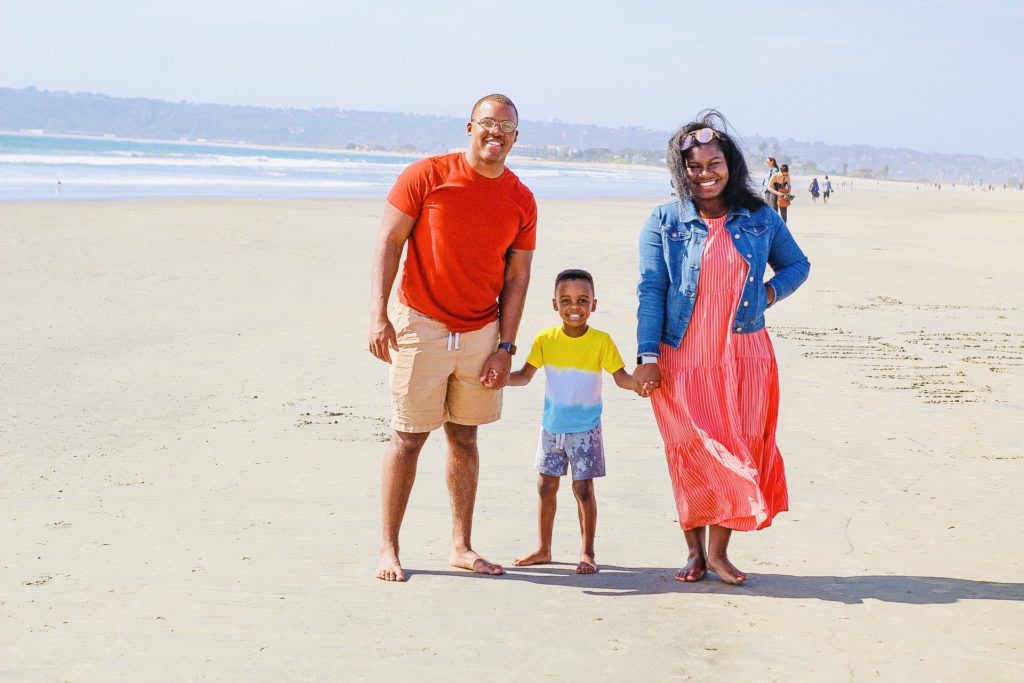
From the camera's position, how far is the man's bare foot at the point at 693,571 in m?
4.59

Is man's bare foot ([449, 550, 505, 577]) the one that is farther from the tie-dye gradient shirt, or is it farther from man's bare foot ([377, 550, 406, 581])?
the tie-dye gradient shirt

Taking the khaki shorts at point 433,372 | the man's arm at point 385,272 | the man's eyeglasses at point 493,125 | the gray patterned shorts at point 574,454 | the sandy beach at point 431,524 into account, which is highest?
the man's eyeglasses at point 493,125

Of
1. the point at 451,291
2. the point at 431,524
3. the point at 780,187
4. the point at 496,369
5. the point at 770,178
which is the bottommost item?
the point at 431,524

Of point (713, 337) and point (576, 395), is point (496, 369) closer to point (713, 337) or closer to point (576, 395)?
point (576, 395)

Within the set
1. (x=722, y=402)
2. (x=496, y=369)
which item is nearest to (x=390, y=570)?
(x=496, y=369)

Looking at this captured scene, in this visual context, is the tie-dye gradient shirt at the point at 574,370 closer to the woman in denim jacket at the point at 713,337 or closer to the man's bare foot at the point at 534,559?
the woman in denim jacket at the point at 713,337

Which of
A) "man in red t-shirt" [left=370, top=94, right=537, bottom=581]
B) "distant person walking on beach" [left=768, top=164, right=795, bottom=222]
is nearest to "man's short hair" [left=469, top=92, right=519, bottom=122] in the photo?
"man in red t-shirt" [left=370, top=94, right=537, bottom=581]

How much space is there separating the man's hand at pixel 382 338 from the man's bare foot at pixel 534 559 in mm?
1026

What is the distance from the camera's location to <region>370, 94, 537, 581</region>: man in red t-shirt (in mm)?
4422

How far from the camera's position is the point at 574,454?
15.3 ft

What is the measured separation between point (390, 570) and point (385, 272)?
3.83 ft

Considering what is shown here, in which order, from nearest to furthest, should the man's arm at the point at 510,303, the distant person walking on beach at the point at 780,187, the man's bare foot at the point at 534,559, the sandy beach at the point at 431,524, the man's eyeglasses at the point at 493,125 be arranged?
the sandy beach at the point at 431,524 < the man's eyeglasses at the point at 493,125 < the man's arm at the point at 510,303 < the man's bare foot at the point at 534,559 < the distant person walking on beach at the point at 780,187

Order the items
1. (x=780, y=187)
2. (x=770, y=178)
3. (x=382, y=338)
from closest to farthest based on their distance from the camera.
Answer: (x=382, y=338), (x=780, y=187), (x=770, y=178)

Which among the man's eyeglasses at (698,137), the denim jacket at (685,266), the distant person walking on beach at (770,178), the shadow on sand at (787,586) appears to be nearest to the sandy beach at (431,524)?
the shadow on sand at (787,586)
